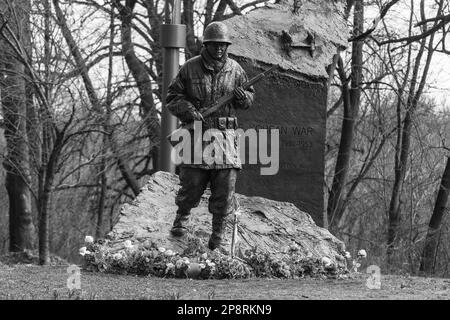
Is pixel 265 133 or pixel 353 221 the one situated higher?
pixel 265 133

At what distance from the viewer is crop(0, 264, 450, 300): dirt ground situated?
29.2 ft

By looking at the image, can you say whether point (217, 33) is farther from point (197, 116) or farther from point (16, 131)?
point (16, 131)

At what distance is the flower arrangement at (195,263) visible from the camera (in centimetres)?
1038

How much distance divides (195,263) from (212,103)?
164cm

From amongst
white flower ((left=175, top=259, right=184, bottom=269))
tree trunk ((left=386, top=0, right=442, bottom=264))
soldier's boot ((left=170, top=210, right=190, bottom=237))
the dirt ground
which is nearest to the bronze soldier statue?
soldier's boot ((left=170, top=210, right=190, bottom=237))

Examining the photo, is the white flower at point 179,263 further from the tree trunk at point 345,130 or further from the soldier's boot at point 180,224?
the tree trunk at point 345,130

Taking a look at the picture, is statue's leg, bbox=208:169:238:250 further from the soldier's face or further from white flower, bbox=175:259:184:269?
the soldier's face

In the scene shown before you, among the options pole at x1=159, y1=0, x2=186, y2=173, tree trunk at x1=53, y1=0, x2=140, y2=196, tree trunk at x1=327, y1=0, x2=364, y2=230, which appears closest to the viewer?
pole at x1=159, y1=0, x2=186, y2=173

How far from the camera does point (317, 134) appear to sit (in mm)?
12828

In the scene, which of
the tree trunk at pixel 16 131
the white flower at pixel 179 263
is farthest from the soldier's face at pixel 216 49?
the tree trunk at pixel 16 131

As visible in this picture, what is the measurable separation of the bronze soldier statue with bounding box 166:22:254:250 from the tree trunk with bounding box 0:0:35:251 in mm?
6175
